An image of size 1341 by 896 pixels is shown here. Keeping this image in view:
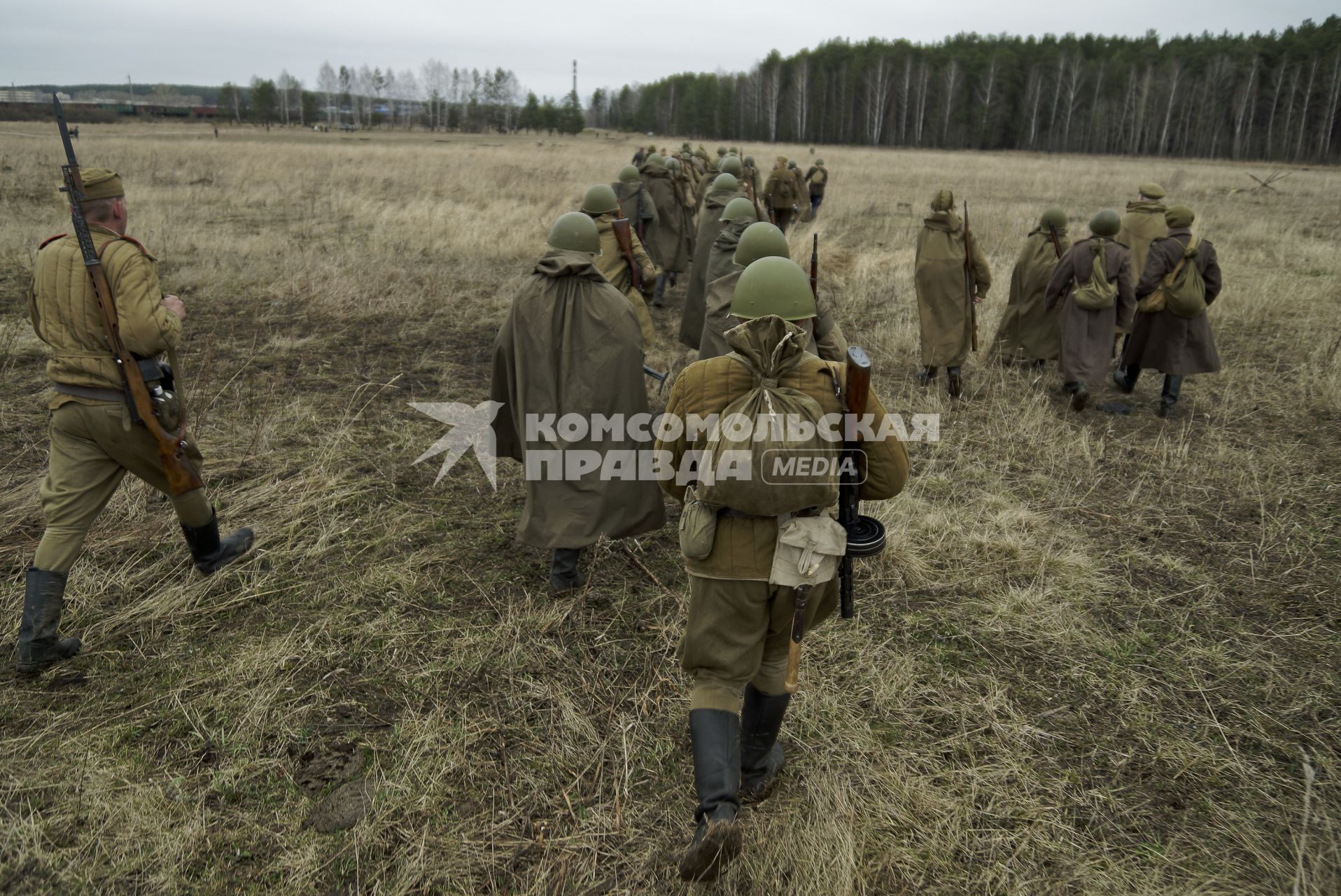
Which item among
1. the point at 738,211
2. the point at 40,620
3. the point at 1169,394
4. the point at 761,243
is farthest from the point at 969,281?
the point at 40,620

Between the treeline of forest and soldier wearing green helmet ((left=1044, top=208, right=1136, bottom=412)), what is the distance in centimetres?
4762

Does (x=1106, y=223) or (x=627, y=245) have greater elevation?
(x=1106, y=223)

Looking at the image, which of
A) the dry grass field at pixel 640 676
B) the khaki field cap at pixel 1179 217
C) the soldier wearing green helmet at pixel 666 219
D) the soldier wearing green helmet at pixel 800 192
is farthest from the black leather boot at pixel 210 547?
the soldier wearing green helmet at pixel 800 192

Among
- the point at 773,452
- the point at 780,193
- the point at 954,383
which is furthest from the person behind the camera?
the point at 780,193

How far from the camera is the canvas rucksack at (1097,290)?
6.43m

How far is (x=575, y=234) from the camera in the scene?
13.3 feet

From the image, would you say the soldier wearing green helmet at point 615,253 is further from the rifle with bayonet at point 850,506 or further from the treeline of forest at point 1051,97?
the treeline of forest at point 1051,97

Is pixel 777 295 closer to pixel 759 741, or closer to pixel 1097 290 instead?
pixel 759 741

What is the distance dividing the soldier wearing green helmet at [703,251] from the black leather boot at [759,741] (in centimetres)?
456

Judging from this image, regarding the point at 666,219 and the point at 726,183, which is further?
the point at 666,219

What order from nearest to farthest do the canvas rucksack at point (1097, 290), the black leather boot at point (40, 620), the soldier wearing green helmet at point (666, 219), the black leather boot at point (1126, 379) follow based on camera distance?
the black leather boot at point (40, 620) → the canvas rucksack at point (1097, 290) → the black leather boot at point (1126, 379) → the soldier wearing green helmet at point (666, 219)

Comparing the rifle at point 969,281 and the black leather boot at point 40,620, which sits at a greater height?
the rifle at point 969,281

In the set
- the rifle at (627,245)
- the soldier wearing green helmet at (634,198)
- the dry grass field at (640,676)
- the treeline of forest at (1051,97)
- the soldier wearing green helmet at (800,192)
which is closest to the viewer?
the dry grass field at (640,676)

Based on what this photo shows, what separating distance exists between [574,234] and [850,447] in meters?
2.23
